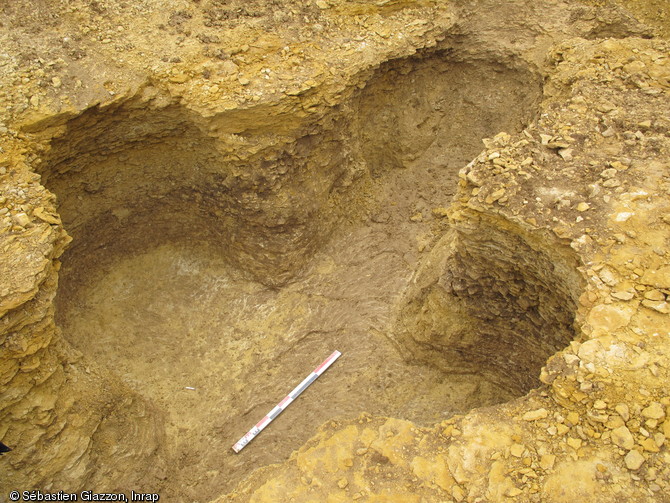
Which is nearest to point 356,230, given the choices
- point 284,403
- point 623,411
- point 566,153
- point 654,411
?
point 284,403

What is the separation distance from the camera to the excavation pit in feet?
17.9

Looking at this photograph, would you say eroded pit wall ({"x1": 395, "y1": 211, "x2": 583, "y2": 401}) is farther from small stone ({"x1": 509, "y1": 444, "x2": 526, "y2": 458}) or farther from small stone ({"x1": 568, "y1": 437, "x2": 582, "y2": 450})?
small stone ({"x1": 509, "y1": 444, "x2": 526, "y2": 458})

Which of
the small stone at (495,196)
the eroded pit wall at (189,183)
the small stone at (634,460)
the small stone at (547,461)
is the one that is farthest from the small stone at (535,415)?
the eroded pit wall at (189,183)

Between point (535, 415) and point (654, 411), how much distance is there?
71cm

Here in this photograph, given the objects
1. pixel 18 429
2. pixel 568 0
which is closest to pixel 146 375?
pixel 18 429

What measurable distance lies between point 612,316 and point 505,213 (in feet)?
3.69

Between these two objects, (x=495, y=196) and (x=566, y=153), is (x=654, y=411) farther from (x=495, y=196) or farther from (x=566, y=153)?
(x=566, y=153)

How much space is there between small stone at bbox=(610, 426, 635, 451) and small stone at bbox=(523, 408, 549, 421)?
1.36ft

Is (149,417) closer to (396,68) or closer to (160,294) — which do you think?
(160,294)

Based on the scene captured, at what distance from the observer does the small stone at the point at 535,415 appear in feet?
10.8

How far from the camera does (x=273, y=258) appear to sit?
6.59 meters

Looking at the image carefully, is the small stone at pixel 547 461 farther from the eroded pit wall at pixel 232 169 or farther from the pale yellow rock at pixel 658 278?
the eroded pit wall at pixel 232 169

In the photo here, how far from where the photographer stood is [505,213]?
3.96m

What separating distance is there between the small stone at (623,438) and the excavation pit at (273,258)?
1655mm
